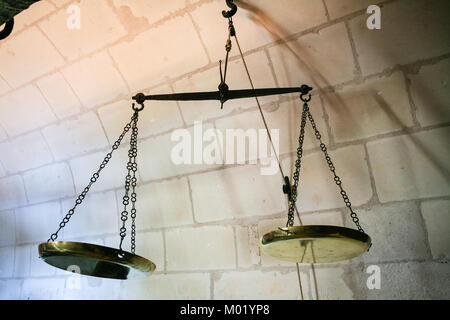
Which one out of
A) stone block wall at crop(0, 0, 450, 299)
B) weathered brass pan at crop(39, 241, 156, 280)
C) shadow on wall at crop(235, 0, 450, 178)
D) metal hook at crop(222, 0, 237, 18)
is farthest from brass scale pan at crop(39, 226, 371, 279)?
metal hook at crop(222, 0, 237, 18)

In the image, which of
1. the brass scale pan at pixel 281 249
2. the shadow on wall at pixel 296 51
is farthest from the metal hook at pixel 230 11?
the brass scale pan at pixel 281 249

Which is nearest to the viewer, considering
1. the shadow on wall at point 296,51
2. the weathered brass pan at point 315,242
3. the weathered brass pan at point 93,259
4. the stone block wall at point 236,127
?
the weathered brass pan at point 315,242

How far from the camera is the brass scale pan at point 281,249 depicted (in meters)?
1.51

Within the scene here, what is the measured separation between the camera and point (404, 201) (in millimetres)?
2113

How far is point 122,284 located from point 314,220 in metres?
1.75

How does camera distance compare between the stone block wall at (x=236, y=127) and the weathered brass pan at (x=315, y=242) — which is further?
the stone block wall at (x=236, y=127)

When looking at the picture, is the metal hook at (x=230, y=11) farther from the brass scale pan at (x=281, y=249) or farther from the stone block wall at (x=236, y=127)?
the brass scale pan at (x=281, y=249)

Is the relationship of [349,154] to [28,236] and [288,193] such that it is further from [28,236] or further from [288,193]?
[28,236]

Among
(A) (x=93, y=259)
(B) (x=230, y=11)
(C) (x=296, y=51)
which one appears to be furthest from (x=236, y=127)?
(A) (x=93, y=259)

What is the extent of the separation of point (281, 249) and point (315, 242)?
0.61 ft

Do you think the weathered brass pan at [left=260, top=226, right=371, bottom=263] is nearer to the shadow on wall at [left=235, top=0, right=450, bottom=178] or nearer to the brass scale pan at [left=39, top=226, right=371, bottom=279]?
the brass scale pan at [left=39, top=226, right=371, bottom=279]

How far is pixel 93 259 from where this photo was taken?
171cm

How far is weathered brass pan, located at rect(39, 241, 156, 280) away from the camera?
1636 mm
